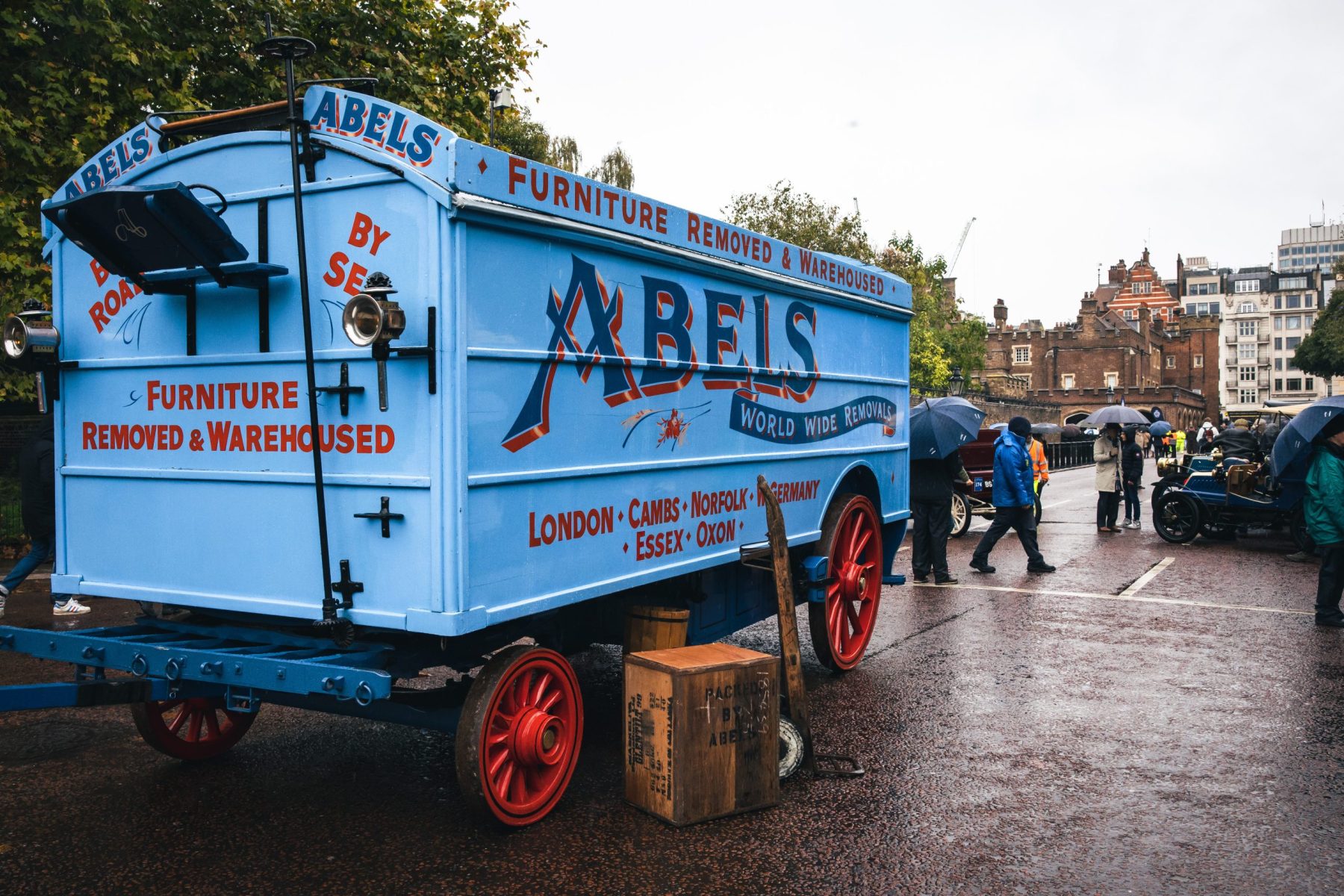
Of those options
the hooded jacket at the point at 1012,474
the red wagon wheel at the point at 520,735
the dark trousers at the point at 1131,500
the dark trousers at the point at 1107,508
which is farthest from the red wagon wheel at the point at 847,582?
the dark trousers at the point at 1131,500

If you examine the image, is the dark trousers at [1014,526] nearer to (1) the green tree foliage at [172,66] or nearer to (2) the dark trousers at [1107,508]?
(2) the dark trousers at [1107,508]

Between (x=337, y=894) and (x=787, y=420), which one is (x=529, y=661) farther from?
(x=787, y=420)

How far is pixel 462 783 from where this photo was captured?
4133 millimetres

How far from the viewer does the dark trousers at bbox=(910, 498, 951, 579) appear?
11.6m

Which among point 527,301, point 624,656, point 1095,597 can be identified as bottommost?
point 1095,597

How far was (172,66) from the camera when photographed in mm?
13391

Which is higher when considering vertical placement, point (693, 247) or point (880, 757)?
point (693, 247)

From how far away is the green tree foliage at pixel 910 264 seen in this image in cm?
4072

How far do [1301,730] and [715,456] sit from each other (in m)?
3.67

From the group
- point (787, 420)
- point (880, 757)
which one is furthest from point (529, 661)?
point (787, 420)

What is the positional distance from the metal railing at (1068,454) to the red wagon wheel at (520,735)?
40052mm

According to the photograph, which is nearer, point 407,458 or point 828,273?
point 407,458

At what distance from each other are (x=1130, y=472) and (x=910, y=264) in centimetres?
3570

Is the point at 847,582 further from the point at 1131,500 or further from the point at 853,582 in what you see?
the point at 1131,500
